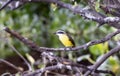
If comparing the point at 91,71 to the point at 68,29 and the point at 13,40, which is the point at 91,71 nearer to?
the point at 68,29

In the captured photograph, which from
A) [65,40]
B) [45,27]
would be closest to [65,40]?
[65,40]

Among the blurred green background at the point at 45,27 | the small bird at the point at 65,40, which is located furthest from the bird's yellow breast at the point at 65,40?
the blurred green background at the point at 45,27

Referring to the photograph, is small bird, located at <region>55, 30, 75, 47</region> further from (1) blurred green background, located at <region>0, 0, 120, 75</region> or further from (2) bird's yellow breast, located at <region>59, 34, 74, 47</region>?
(1) blurred green background, located at <region>0, 0, 120, 75</region>

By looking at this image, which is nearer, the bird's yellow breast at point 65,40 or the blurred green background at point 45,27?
the bird's yellow breast at point 65,40

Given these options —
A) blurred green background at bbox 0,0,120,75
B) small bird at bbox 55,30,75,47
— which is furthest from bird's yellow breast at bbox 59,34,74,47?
blurred green background at bbox 0,0,120,75

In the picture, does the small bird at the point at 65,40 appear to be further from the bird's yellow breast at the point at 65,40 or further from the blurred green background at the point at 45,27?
the blurred green background at the point at 45,27

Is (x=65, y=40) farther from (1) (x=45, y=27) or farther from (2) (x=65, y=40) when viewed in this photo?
(1) (x=45, y=27)

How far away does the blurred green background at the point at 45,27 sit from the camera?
4.24 meters

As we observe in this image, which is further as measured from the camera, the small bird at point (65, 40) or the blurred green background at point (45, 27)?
the blurred green background at point (45, 27)

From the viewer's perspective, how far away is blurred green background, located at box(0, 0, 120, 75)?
167 inches

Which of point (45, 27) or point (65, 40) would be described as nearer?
point (65, 40)

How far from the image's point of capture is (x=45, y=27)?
4766 millimetres

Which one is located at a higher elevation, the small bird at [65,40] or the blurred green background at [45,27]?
the blurred green background at [45,27]

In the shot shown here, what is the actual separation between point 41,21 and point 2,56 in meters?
0.66
